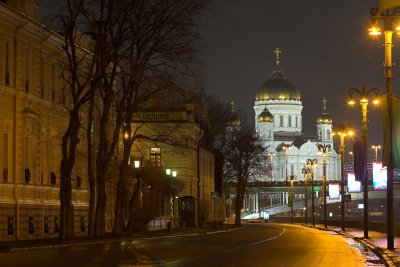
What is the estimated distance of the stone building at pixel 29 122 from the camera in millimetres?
45156

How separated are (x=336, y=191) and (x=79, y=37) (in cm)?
4770

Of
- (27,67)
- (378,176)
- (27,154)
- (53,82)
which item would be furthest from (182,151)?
(27,67)

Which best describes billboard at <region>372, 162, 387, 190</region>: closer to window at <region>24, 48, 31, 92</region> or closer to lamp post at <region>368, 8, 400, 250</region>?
window at <region>24, 48, 31, 92</region>

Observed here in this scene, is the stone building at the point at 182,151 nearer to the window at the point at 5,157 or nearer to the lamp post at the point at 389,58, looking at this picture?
the window at the point at 5,157

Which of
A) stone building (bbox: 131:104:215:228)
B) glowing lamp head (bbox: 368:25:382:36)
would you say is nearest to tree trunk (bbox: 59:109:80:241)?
glowing lamp head (bbox: 368:25:382:36)

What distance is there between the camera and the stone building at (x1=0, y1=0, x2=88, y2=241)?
45.2 meters

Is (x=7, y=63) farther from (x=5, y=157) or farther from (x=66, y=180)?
(x=66, y=180)

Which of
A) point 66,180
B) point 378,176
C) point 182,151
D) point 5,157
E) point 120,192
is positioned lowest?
point 120,192

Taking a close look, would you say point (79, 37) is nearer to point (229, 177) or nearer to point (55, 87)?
point (55, 87)

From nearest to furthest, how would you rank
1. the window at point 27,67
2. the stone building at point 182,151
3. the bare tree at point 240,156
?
the window at point 27,67
the stone building at point 182,151
the bare tree at point 240,156

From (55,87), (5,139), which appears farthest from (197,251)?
(55,87)

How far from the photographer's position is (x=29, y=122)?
48531mm

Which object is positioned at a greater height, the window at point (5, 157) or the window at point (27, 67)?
the window at point (27, 67)

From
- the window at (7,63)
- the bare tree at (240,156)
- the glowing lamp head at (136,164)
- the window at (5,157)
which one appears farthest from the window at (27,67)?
the bare tree at (240,156)
